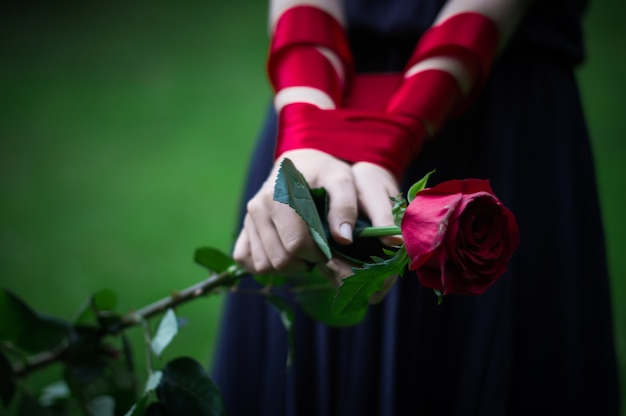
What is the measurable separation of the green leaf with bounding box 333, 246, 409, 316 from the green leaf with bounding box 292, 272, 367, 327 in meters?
0.13

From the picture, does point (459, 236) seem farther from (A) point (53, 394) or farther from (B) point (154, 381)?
(A) point (53, 394)

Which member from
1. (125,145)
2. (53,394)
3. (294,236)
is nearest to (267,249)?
(294,236)

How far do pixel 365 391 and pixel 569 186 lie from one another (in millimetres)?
291

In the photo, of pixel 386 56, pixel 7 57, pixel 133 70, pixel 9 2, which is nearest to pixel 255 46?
pixel 133 70

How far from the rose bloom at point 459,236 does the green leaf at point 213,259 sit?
227 mm

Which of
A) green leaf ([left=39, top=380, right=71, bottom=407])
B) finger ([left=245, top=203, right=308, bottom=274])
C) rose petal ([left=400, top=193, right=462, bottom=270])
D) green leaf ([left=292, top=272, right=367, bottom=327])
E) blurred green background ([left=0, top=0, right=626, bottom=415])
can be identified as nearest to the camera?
rose petal ([left=400, top=193, right=462, bottom=270])

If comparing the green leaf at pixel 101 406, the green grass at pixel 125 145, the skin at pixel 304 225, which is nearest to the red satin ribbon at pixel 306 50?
the skin at pixel 304 225

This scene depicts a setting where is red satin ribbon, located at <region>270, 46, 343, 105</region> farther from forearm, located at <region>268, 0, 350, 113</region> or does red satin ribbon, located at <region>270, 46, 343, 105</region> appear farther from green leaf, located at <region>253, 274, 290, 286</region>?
green leaf, located at <region>253, 274, 290, 286</region>

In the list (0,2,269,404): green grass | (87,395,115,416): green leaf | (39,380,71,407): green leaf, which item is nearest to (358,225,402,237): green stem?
Answer: (87,395,115,416): green leaf

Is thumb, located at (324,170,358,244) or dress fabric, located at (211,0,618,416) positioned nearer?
thumb, located at (324,170,358,244)

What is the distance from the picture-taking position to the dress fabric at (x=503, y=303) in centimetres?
58

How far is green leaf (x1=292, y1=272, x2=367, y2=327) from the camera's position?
0.53 meters

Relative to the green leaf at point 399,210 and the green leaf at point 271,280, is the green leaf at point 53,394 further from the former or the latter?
the green leaf at point 399,210

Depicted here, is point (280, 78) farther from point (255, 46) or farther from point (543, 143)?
point (255, 46)
